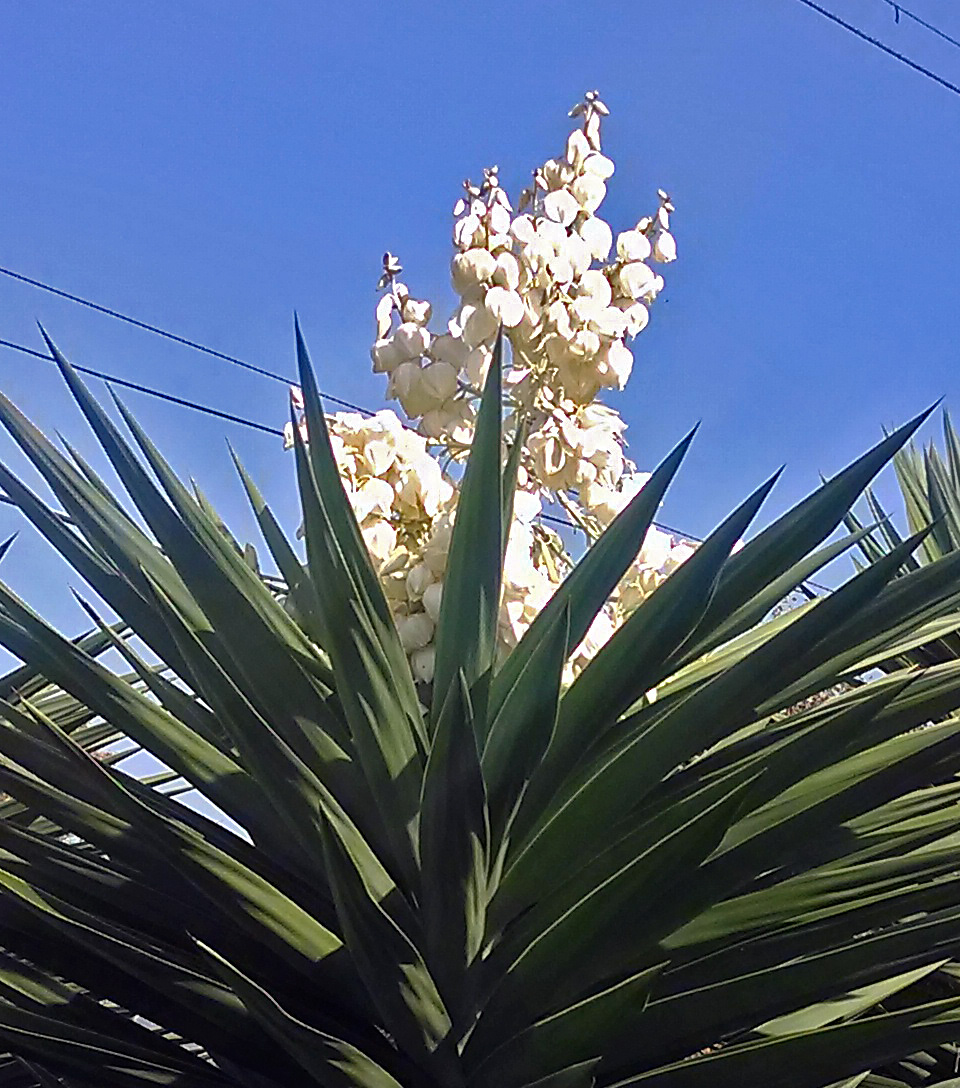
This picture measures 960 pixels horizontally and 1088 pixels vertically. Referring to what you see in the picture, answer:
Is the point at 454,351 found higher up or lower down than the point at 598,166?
lower down

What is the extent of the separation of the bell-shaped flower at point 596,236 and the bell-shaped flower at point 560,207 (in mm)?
18

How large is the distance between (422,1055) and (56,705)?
3.19 ft

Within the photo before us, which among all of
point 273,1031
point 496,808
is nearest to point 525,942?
point 496,808

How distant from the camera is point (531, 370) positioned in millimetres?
1367

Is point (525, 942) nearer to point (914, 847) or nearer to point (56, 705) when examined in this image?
point (914, 847)

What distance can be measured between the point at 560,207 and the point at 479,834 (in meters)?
0.71

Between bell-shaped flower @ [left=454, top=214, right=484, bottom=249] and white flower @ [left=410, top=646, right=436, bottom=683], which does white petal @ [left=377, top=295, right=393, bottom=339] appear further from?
white flower @ [left=410, top=646, right=436, bottom=683]

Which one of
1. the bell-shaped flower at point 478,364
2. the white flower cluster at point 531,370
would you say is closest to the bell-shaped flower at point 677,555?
the white flower cluster at point 531,370

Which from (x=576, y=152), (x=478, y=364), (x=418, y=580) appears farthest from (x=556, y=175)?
(x=418, y=580)

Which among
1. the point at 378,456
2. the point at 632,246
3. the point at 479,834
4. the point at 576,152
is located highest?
the point at 576,152

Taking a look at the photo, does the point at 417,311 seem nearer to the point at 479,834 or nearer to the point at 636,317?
the point at 636,317

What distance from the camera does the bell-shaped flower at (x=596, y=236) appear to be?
1.39m

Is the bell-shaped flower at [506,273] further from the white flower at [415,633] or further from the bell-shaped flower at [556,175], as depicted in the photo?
the white flower at [415,633]

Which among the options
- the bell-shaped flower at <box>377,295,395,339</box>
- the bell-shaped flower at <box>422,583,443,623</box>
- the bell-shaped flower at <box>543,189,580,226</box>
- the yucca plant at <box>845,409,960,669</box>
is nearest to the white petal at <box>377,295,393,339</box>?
the bell-shaped flower at <box>377,295,395,339</box>
